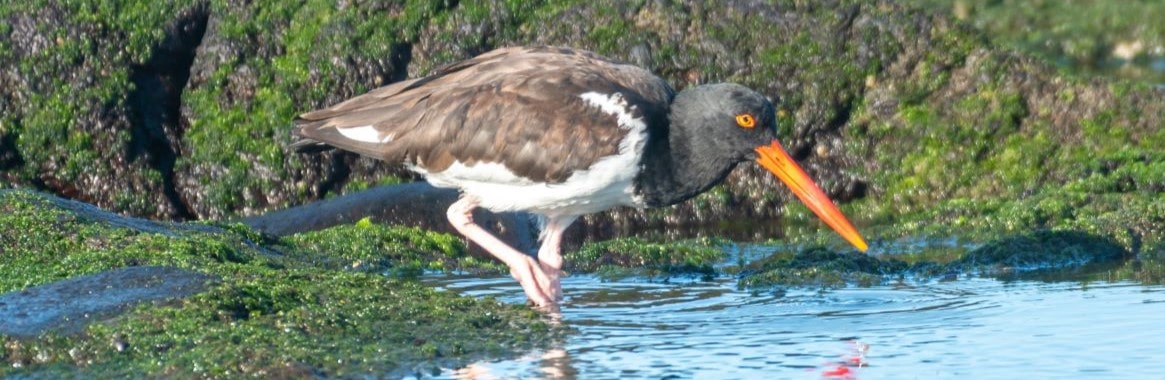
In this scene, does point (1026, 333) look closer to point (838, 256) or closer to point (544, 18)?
point (838, 256)

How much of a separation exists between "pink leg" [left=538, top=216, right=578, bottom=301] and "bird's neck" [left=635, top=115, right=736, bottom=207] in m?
0.60

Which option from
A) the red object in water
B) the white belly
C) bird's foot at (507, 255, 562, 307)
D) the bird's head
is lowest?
the red object in water

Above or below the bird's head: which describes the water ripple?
below

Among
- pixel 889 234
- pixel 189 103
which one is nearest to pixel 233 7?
pixel 189 103

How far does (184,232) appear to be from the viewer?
7.69 meters

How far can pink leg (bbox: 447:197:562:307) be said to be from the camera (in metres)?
6.90

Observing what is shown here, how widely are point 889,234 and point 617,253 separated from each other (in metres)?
1.58

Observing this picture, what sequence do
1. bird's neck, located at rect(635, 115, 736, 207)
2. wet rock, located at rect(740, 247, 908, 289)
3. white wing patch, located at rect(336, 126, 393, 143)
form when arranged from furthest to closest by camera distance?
wet rock, located at rect(740, 247, 908, 289), white wing patch, located at rect(336, 126, 393, 143), bird's neck, located at rect(635, 115, 736, 207)

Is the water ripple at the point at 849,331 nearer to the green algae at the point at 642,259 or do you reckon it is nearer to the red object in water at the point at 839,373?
the red object in water at the point at 839,373

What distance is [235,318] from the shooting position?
5738 millimetres

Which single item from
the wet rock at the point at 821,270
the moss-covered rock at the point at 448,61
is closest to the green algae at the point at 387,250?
the wet rock at the point at 821,270

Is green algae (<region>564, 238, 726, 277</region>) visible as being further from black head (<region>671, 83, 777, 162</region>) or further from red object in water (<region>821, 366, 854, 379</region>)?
red object in water (<region>821, 366, 854, 379</region>)

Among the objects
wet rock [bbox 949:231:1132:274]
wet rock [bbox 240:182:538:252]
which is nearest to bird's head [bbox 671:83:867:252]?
wet rock [bbox 949:231:1132:274]

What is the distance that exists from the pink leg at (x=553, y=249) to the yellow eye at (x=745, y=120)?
987 mm
